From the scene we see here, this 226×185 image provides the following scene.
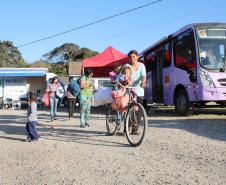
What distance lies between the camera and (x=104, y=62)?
25.9 metres

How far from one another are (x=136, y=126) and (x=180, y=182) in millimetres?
3174

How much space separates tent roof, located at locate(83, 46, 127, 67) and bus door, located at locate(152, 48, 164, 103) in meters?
6.53

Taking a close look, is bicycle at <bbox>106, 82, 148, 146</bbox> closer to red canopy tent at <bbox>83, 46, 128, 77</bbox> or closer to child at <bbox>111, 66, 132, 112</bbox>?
child at <bbox>111, 66, 132, 112</bbox>

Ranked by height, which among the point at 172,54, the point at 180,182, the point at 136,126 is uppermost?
the point at 172,54

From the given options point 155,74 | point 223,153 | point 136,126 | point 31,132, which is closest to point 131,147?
point 136,126

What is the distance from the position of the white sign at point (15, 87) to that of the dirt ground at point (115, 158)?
1967 cm

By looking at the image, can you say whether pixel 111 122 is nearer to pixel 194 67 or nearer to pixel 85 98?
pixel 85 98

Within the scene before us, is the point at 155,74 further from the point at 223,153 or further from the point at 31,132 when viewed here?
the point at 223,153

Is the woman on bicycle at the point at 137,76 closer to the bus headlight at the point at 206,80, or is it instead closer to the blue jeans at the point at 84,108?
the blue jeans at the point at 84,108

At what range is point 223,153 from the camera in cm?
740

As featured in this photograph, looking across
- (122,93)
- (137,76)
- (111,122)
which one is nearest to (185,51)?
(111,122)

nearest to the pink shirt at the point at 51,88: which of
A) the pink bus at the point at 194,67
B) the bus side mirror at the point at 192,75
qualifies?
the pink bus at the point at 194,67

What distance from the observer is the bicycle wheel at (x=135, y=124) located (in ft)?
27.6

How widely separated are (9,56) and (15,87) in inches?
1924
